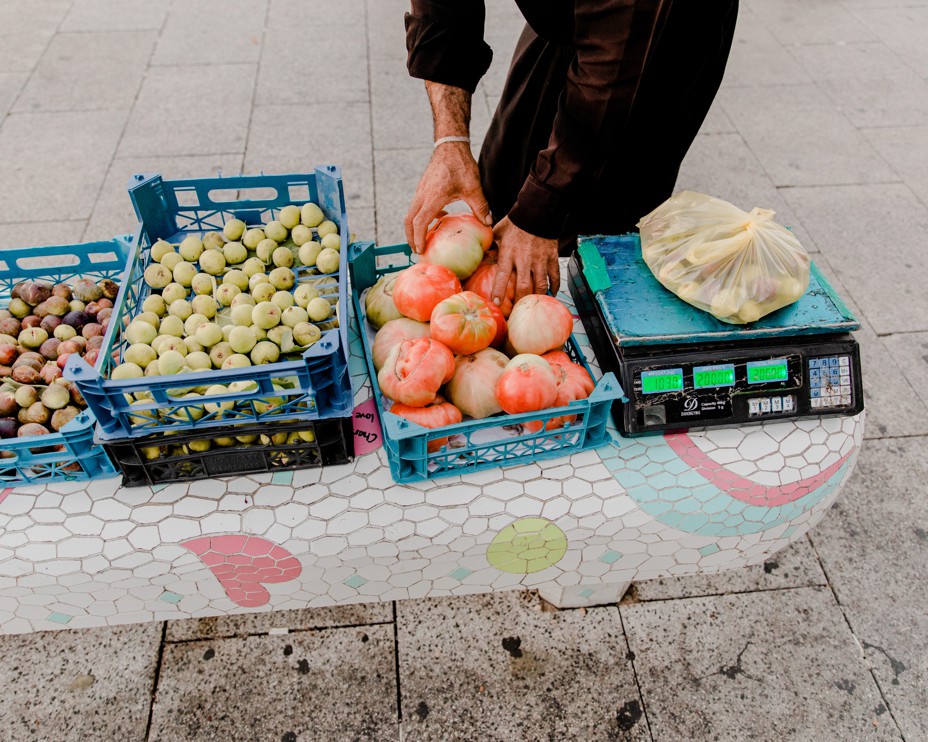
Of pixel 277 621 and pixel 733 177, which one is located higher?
pixel 733 177

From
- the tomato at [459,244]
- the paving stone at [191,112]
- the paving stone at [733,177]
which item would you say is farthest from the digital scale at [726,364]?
the paving stone at [191,112]

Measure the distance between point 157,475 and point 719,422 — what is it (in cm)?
153

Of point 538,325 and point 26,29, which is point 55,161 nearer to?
point 26,29

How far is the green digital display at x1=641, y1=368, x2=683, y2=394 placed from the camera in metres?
1.78

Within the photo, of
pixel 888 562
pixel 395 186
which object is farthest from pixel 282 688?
pixel 395 186

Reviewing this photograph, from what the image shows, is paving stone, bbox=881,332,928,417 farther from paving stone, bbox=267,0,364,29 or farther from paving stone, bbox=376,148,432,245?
paving stone, bbox=267,0,364,29

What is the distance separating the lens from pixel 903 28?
6.00 m

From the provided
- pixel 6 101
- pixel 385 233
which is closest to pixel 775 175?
pixel 385 233

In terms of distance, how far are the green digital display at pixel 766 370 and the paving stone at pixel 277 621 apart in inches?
62.6

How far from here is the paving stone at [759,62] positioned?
5348 millimetres

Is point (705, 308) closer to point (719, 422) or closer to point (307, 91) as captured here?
point (719, 422)

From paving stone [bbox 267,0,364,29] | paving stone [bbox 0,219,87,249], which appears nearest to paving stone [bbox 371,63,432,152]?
paving stone [bbox 267,0,364,29]

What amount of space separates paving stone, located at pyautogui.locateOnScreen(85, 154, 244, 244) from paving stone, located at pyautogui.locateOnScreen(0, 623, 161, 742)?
2.42 m

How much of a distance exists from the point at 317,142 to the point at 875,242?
3.69 m
